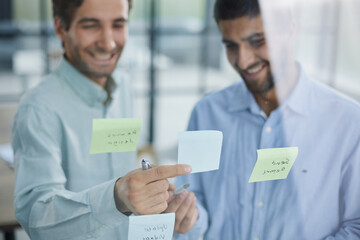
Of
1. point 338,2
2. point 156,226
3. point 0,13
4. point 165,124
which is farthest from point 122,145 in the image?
point 0,13

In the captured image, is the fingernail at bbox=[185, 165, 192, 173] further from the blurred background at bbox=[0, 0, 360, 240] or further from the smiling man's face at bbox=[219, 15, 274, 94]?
the blurred background at bbox=[0, 0, 360, 240]

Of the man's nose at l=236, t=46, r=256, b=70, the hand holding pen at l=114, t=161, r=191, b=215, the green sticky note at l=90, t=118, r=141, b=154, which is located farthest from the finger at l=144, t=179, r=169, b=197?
the man's nose at l=236, t=46, r=256, b=70

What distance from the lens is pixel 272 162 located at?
0.78 meters

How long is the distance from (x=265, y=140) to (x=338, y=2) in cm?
106

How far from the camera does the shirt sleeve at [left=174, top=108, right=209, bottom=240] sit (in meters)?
1.02

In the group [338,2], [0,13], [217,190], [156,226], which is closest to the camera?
[156,226]

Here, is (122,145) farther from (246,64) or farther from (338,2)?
(338,2)

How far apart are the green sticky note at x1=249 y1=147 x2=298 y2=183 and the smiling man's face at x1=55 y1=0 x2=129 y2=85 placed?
0.41 metres

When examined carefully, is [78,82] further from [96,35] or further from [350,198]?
[350,198]

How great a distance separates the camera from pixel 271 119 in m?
1.00

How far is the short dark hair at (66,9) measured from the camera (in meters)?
0.92

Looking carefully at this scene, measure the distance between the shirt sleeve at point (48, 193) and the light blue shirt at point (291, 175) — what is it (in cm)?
32

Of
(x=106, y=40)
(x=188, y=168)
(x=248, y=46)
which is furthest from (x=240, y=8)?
(x=188, y=168)

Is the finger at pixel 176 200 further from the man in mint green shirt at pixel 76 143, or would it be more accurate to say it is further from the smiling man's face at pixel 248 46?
the smiling man's face at pixel 248 46
